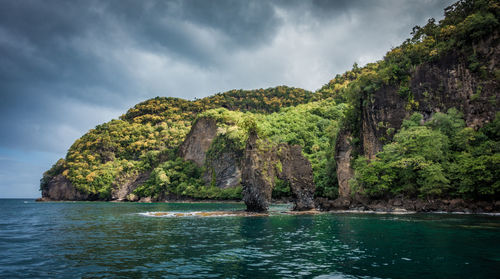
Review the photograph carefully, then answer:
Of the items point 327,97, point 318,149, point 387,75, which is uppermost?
point 327,97

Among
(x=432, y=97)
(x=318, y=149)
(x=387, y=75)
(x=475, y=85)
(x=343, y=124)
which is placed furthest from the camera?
(x=318, y=149)

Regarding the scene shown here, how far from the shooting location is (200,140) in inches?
4198

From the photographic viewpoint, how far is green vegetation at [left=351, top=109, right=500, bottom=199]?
34.9m

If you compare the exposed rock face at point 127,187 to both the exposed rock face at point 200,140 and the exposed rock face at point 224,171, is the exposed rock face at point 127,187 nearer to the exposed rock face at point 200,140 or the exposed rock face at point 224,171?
the exposed rock face at point 200,140

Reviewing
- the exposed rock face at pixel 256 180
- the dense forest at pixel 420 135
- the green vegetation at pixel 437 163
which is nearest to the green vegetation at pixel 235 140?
the dense forest at pixel 420 135

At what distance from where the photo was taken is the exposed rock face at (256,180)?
39250 millimetres

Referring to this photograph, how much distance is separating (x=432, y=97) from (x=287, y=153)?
2462cm

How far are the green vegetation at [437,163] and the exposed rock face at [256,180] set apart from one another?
15.7 meters

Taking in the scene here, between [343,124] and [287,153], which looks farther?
[343,124]

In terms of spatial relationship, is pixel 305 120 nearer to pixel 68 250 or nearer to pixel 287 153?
pixel 287 153

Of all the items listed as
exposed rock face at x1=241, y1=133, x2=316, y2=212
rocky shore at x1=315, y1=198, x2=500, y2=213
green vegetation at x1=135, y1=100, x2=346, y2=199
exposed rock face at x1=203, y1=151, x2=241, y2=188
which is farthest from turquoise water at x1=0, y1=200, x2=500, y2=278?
exposed rock face at x1=203, y1=151, x2=241, y2=188

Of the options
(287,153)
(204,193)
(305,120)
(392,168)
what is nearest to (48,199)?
(204,193)

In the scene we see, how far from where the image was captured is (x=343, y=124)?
58.1m

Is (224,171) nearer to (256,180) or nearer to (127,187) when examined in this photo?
(127,187)
